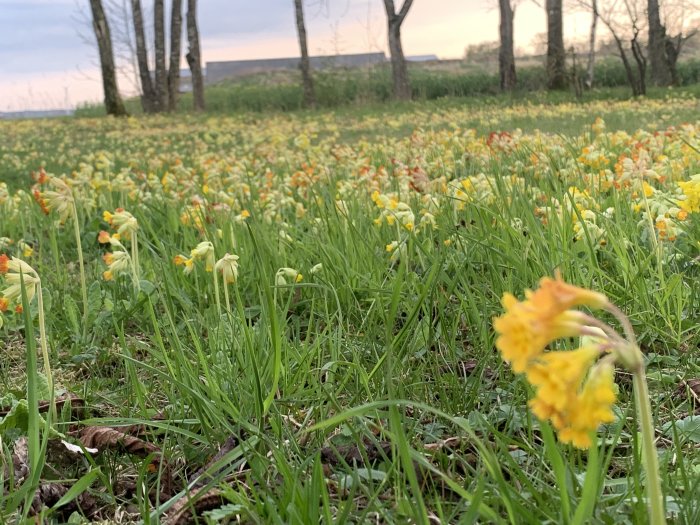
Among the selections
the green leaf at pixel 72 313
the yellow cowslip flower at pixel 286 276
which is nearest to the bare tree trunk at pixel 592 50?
the yellow cowslip flower at pixel 286 276

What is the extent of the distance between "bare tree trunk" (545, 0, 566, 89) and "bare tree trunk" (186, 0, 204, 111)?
36.0ft

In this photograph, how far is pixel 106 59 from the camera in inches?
875

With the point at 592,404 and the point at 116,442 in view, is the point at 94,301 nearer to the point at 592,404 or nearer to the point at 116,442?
the point at 116,442

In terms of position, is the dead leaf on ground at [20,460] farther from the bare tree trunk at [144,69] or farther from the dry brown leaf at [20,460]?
the bare tree trunk at [144,69]

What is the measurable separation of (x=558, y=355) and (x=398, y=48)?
22395mm

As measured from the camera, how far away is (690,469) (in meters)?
1.44

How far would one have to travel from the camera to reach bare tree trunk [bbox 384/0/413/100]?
2220 cm

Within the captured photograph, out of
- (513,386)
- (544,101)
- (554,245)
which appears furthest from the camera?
(544,101)

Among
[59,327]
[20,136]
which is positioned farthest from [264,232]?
[20,136]

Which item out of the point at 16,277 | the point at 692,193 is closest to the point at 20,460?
the point at 16,277

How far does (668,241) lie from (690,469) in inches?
63.6

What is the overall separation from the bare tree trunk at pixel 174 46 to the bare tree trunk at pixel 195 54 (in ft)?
1.10

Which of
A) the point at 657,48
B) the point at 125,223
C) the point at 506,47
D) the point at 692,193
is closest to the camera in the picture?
the point at 692,193

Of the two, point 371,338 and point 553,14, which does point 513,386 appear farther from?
point 553,14
